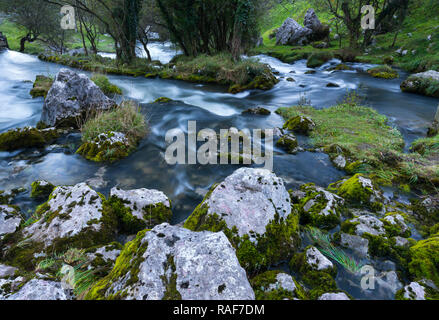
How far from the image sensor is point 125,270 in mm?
2080

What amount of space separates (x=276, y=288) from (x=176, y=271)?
104 cm

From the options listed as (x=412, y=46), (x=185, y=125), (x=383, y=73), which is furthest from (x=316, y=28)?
(x=185, y=125)

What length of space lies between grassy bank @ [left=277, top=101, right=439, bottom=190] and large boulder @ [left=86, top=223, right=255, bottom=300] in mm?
4719

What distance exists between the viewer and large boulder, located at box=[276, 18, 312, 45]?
122 feet

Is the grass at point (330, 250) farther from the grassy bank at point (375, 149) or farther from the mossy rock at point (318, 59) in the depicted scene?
the mossy rock at point (318, 59)

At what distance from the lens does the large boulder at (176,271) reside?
1871 millimetres

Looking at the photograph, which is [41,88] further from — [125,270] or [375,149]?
[375,149]

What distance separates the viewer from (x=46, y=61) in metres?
25.7

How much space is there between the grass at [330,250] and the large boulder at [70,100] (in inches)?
300

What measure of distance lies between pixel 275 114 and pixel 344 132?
3.60 m

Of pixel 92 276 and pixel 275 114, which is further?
pixel 275 114
